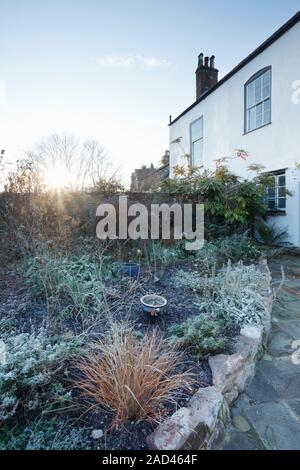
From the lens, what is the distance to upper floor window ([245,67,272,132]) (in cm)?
671

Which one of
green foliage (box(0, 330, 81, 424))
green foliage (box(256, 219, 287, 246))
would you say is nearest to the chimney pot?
green foliage (box(256, 219, 287, 246))

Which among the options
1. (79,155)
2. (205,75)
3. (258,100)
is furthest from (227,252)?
(79,155)

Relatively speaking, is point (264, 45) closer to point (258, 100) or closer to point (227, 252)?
point (258, 100)

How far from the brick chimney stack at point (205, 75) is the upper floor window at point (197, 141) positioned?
100cm

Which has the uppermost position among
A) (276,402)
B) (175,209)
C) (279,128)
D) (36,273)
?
(279,128)

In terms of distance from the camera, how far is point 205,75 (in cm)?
982

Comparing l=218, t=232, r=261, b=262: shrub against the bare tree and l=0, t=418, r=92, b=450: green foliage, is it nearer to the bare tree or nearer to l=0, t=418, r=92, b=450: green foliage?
l=0, t=418, r=92, b=450: green foliage

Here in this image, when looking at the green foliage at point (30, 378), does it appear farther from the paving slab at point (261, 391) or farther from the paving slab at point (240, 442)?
the paving slab at point (261, 391)

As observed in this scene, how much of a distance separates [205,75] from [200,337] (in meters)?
10.6

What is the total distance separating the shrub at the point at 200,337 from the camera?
191cm

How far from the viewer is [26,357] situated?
1.59 metres

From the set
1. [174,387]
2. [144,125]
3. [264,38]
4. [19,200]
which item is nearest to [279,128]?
[264,38]
